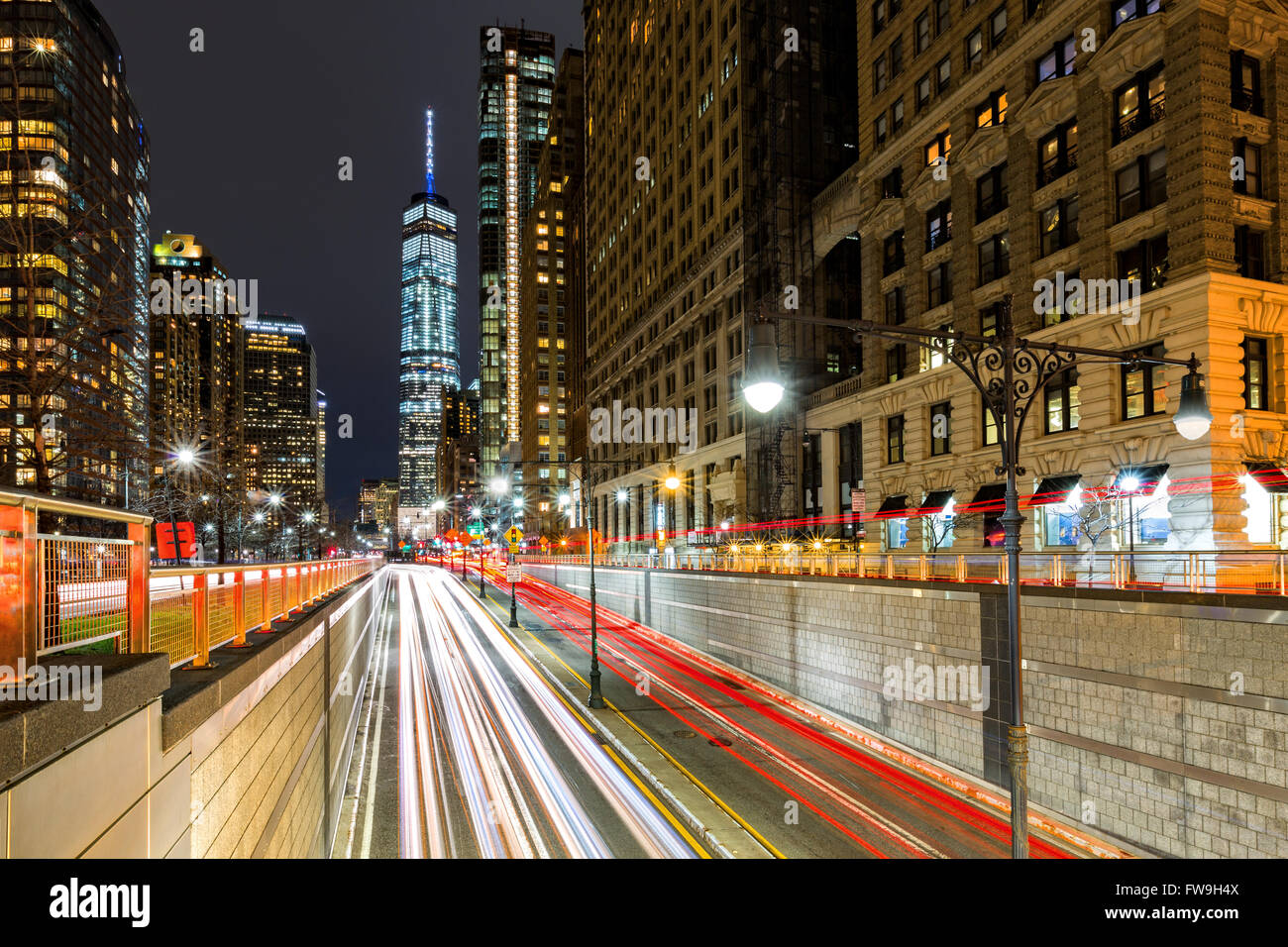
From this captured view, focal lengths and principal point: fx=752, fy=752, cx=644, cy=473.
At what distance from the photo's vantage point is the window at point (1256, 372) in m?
26.0

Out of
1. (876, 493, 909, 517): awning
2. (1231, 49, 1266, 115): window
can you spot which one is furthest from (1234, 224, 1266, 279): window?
(876, 493, 909, 517): awning

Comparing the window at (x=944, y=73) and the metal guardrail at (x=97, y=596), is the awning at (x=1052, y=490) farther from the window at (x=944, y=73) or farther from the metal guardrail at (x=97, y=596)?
the metal guardrail at (x=97, y=596)

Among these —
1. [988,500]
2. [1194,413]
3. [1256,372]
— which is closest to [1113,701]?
[1194,413]

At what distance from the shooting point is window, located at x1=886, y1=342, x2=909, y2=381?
41.5 meters

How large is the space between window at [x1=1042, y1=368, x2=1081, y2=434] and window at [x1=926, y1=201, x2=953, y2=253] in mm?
10555

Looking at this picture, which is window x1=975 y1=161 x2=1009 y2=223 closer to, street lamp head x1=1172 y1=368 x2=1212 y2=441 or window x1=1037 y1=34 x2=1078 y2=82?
window x1=1037 y1=34 x2=1078 y2=82

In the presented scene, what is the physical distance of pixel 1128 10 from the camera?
94.3 ft

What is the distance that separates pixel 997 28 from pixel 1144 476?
2291cm

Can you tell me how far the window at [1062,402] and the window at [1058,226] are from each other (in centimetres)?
548

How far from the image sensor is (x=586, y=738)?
84.3ft

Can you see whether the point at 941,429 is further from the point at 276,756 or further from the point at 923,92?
the point at 276,756
